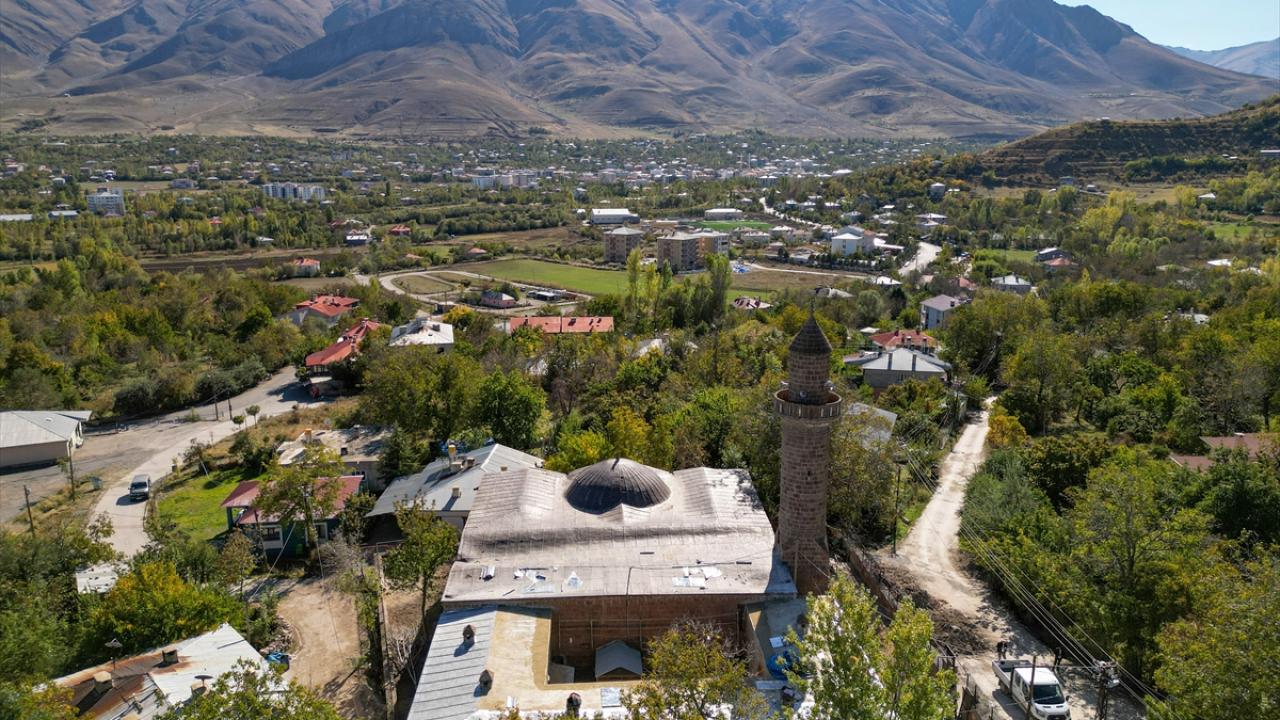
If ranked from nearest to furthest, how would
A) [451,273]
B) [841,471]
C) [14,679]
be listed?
[14,679] → [841,471] → [451,273]

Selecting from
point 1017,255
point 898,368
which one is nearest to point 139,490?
point 898,368

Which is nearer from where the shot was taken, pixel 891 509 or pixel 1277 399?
pixel 891 509

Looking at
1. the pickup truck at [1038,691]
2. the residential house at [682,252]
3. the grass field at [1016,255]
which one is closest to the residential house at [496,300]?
the residential house at [682,252]

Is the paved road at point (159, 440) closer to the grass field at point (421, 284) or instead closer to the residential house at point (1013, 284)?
the grass field at point (421, 284)

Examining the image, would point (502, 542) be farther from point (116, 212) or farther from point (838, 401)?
point (116, 212)

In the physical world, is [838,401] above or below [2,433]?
above

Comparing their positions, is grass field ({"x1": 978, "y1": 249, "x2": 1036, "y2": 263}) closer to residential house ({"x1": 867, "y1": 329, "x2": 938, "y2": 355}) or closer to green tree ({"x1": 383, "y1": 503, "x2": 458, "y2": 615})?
residential house ({"x1": 867, "y1": 329, "x2": 938, "y2": 355})

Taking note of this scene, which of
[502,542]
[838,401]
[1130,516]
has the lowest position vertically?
[502,542]

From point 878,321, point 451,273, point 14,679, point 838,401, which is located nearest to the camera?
point 14,679

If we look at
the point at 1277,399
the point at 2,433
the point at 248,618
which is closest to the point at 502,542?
the point at 248,618
